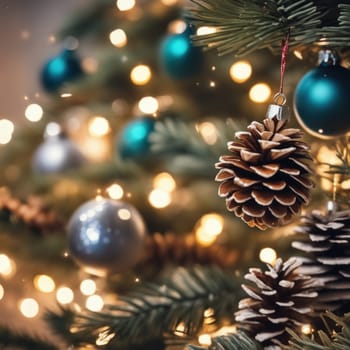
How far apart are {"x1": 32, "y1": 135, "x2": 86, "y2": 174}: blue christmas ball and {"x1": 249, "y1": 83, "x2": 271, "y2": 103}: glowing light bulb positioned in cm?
40

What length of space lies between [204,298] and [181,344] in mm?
62

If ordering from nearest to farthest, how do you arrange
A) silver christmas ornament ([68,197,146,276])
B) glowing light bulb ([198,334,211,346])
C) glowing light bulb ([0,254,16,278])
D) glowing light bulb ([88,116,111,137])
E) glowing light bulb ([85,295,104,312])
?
glowing light bulb ([198,334,211,346]), silver christmas ornament ([68,197,146,276]), glowing light bulb ([85,295,104,312]), glowing light bulb ([0,254,16,278]), glowing light bulb ([88,116,111,137])

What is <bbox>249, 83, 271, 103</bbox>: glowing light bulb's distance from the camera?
2.80 feet

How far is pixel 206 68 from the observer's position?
3.07ft

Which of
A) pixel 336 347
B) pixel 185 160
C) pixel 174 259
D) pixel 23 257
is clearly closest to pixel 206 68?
pixel 185 160

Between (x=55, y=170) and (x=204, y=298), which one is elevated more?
(x=55, y=170)

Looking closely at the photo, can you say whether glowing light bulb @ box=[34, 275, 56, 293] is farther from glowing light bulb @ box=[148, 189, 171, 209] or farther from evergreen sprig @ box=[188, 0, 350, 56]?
evergreen sprig @ box=[188, 0, 350, 56]

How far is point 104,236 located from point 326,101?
308 millimetres

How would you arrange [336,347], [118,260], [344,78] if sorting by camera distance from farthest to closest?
[118,260]
[344,78]
[336,347]

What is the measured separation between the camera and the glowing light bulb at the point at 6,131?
117cm

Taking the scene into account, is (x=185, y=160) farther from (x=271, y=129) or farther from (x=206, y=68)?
Result: (x=271, y=129)

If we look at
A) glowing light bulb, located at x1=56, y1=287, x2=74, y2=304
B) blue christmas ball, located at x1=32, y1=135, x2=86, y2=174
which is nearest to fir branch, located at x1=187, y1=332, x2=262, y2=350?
glowing light bulb, located at x1=56, y1=287, x2=74, y2=304

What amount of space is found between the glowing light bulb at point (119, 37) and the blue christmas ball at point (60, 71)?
9 centimetres

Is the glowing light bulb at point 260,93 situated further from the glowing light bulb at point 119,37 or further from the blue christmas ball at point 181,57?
the glowing light bulb at point 119,37
